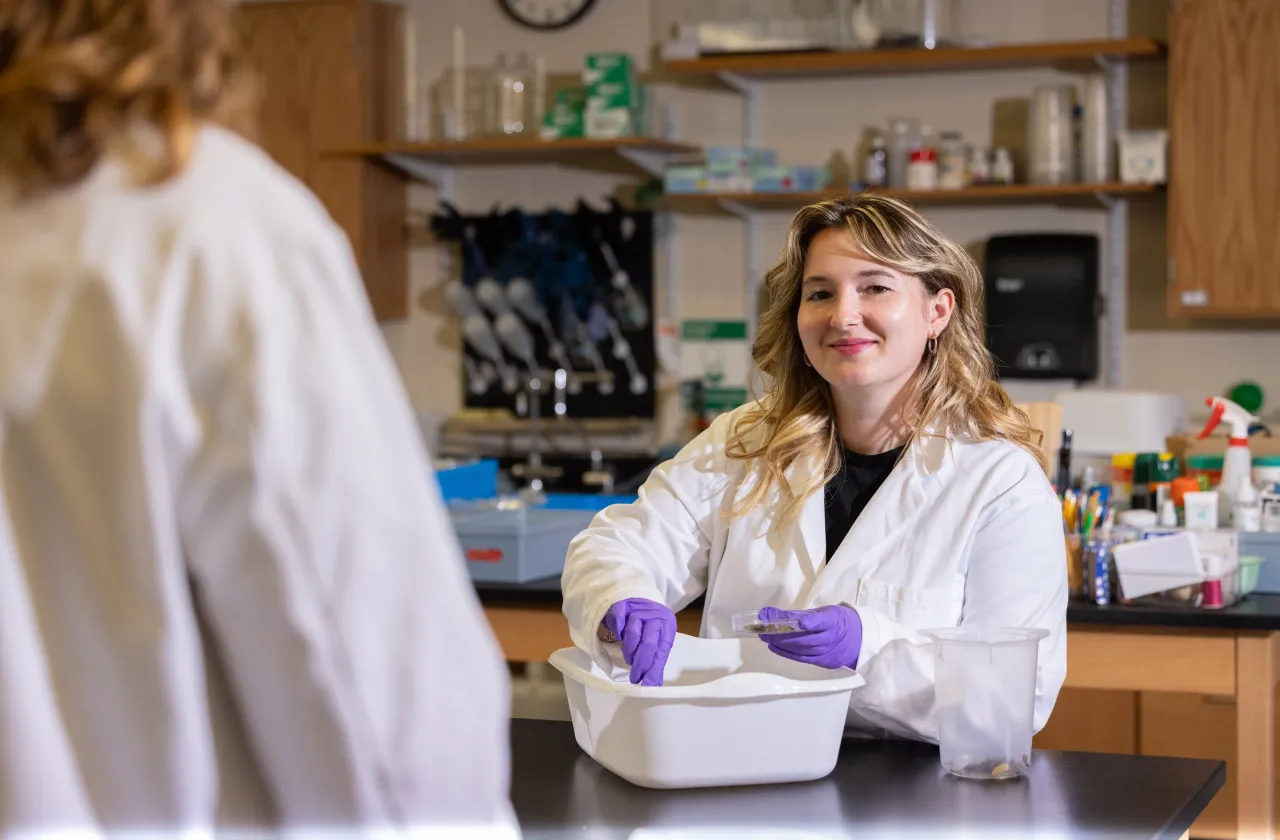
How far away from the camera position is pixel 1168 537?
2666 mm

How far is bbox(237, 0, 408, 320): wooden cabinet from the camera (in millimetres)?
4941

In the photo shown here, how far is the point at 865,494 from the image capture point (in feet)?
6.92

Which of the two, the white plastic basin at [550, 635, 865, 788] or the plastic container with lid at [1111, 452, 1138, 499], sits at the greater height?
the plastic container with lid at [1111, 452, 1138, 499]

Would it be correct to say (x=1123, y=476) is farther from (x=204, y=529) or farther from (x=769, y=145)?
(x=204, y=529)

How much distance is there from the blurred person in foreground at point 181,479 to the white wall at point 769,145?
4105 millimetres

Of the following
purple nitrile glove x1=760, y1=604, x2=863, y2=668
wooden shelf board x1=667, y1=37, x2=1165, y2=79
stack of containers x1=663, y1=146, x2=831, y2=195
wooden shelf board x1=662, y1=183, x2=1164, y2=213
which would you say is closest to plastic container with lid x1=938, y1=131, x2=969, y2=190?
wooden shelf board x1=662, y1=183, x2=1164, y2=213

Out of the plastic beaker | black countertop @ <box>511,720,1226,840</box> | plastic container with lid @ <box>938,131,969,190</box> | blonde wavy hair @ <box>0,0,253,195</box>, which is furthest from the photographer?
plastic container with lid @ <box>938,131,969,190</box>

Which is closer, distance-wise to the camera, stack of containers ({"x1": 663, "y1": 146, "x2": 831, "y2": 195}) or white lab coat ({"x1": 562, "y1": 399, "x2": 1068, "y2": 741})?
white lab coat ({"x1": 562, "y1": 399, "x2": 1068, "y2": 741})

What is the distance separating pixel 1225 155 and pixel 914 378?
8.14ft

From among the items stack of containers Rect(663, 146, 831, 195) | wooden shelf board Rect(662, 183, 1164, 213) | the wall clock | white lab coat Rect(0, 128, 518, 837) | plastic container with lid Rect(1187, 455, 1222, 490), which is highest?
the wall clock

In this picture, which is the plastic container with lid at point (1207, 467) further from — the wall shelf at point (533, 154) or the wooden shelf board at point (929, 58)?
the wall shelf at point (533, 154)

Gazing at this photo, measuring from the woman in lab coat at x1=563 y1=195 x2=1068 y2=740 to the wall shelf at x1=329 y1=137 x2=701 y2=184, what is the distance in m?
2.60

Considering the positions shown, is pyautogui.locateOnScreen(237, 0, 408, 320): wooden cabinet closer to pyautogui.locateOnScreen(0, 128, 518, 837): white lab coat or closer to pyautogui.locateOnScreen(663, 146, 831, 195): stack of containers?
pyautogui.locateOnScreen(663, 146, 831, 195): stack of containers

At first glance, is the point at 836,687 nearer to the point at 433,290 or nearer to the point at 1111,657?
the point at 1111,657
